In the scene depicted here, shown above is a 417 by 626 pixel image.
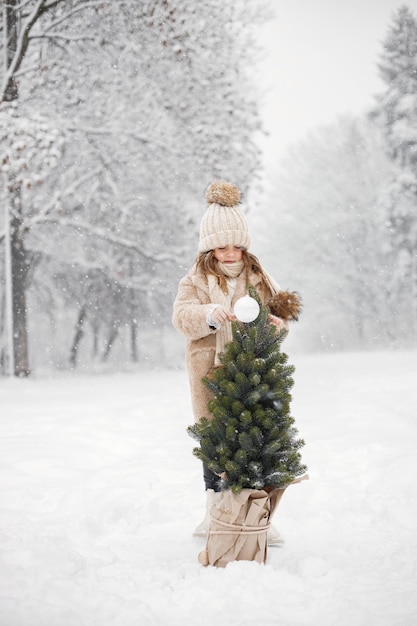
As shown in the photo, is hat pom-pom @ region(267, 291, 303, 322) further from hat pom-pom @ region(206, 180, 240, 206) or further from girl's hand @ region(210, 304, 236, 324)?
hat pom-pom @ region(206, 180, 240, 206)

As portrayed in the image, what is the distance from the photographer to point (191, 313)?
3846 mm

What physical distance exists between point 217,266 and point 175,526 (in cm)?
183

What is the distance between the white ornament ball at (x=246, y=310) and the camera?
11.4 ft

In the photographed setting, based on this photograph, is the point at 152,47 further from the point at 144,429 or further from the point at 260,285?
the point at 260,285

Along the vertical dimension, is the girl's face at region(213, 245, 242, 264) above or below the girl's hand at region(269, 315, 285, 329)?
above

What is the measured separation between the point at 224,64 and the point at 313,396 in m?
7.24

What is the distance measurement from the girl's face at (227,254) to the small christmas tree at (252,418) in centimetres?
57

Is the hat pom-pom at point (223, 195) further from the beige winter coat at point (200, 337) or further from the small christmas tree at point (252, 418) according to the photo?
the small christmas tree at point (252, 418)

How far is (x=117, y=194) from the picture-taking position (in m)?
13.6

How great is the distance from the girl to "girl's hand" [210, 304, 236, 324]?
0.21 meters

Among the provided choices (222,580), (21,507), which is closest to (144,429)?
(21,507)

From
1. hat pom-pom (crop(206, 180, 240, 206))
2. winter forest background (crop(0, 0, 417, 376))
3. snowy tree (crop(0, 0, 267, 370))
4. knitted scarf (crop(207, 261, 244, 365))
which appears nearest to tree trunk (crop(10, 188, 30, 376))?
winter forest background (crop(0, 0, 417, 376))

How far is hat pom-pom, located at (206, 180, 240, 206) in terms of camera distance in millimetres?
4105

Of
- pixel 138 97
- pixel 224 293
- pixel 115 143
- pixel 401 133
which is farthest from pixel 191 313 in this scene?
pixel 401 133
